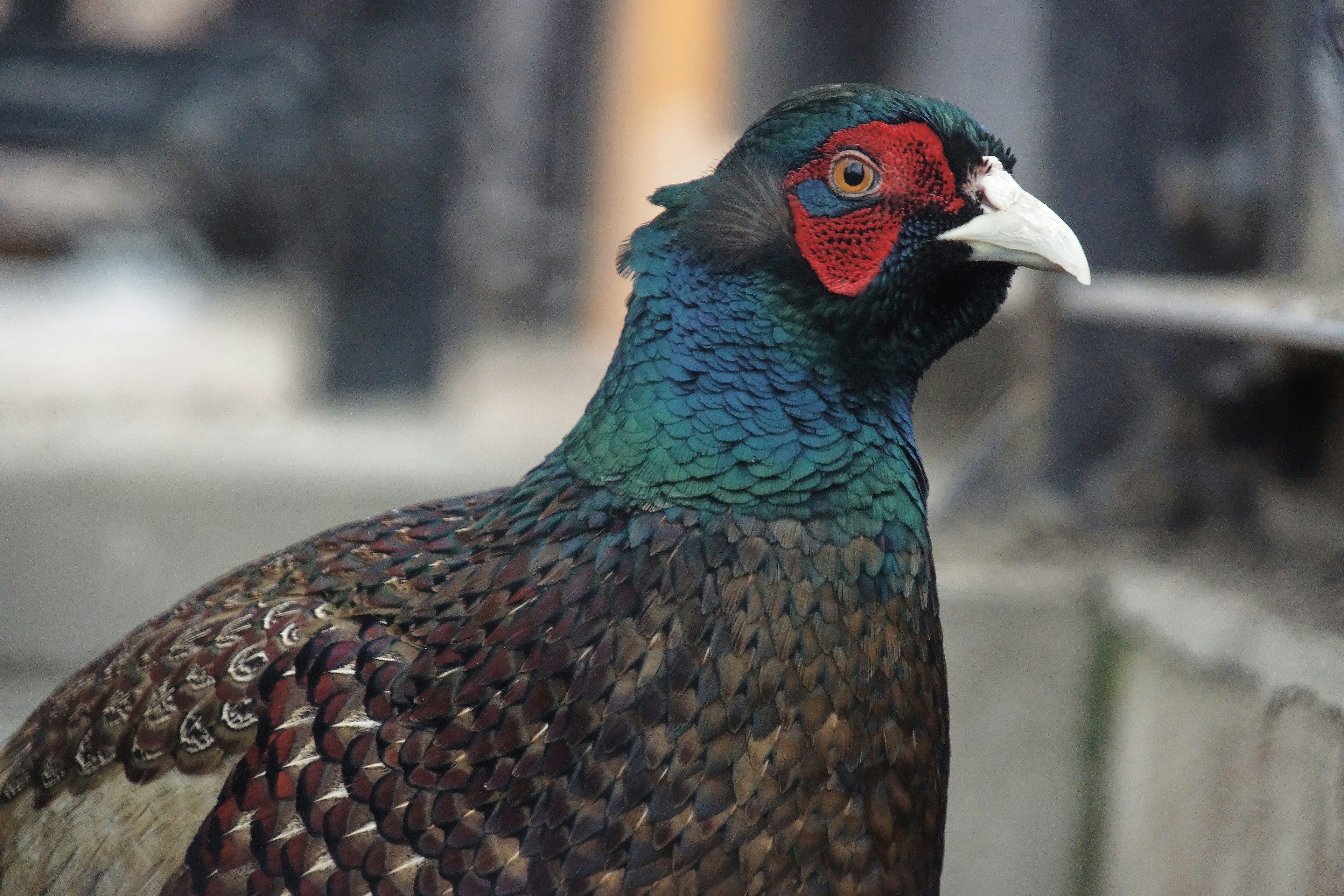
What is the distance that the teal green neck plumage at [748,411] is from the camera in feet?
5.31

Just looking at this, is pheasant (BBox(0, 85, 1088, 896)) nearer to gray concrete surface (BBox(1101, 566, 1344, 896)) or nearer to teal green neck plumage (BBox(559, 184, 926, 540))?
teal green neck plumage (BBox(559, 184, 926, 540))

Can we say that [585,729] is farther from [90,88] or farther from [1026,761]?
[90,88]

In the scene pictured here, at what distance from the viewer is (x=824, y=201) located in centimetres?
163

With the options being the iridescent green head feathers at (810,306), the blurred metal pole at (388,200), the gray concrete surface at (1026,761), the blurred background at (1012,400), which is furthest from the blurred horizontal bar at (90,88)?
the iridescent green head feathers at (810,306)


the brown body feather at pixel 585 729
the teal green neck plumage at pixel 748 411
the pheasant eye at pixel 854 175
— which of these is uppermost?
the pheasant eye at pixel 854 175

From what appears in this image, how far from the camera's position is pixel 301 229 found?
489cm

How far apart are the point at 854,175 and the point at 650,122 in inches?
268

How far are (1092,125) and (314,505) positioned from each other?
225 centimetres

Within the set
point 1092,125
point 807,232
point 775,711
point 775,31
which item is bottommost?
point 775,711

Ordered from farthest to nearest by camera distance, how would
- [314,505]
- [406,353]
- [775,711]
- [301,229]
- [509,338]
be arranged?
[509,338] < [301,229] < [406,353] < [314,505] < [775,711]

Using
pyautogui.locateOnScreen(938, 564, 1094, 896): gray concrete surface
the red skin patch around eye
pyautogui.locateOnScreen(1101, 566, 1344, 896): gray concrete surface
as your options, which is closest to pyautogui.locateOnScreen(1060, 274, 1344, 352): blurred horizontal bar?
pyautogui.locateOnScreen(1101, 566, 1344, 896): gray concrete surface

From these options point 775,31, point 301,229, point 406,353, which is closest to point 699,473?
point 406,353

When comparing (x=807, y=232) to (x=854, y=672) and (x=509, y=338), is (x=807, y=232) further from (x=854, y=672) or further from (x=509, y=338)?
(x=509, y=338)

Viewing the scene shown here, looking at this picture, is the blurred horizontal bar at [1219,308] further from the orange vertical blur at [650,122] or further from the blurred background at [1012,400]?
the orange vertical blur at [650,122]
